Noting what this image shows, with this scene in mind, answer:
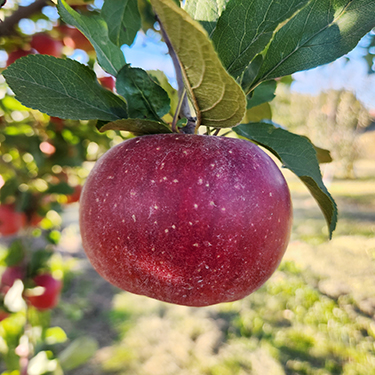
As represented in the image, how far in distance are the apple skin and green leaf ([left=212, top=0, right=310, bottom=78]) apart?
107 mm

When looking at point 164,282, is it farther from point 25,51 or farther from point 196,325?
point 196,325

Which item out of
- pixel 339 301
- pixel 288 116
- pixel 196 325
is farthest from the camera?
pixel 288 116

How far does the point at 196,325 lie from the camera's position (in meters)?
2.65

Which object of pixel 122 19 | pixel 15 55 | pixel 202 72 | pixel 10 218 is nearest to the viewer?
pixel 202 72

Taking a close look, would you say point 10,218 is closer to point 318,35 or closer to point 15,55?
point 15,55

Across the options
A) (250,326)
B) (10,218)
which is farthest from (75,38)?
(250,326)

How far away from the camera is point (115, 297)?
309 cm

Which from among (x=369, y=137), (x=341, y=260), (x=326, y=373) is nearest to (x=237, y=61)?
(x=326, y=373)

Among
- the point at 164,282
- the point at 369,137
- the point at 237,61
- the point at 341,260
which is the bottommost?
the point at 369,137

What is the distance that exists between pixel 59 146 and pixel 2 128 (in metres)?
0.19

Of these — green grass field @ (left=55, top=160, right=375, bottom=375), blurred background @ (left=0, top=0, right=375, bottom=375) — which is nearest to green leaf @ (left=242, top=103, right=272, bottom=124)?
blurred background @ (left=0, top=0, right=375, bottom=375)

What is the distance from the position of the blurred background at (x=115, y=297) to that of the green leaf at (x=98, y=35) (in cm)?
19

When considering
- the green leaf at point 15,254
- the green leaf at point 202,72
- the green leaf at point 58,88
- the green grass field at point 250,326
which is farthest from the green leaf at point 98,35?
the green grass field at point 250,326

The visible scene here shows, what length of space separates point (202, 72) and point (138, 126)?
0.14 metres
